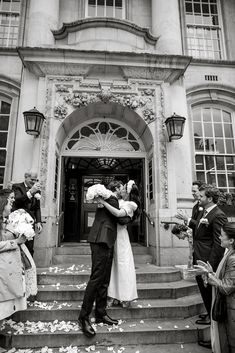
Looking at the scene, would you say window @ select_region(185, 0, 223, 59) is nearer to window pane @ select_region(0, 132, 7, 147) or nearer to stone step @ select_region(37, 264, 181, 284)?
window pane @ select_region(0, 132, 7, 147)

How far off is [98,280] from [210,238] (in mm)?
1812

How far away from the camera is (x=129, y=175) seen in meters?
10.9

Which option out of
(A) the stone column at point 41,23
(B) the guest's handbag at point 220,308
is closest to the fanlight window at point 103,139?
(A) the stone column at point 41,23

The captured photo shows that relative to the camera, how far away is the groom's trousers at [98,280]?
354 cm

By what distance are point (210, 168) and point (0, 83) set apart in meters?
7.29

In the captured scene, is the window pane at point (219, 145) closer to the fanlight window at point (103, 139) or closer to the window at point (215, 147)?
the window at point (215, 147)

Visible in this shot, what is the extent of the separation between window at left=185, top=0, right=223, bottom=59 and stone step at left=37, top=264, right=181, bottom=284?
775 cm

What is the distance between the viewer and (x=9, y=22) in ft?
30.1

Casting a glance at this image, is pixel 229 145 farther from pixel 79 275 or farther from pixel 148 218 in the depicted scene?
pixel 79 275

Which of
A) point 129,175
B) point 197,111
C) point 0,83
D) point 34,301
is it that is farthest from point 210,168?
point 0,83

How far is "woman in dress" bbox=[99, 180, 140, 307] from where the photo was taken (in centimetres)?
418

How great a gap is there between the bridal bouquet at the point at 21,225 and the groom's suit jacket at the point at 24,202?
1313mm

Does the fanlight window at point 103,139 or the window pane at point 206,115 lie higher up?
the window pane at point 206,115

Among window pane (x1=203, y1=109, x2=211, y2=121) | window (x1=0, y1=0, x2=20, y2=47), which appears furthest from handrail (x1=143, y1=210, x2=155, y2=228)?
window (x1=0, y1=0, x2=20, y2=47)
